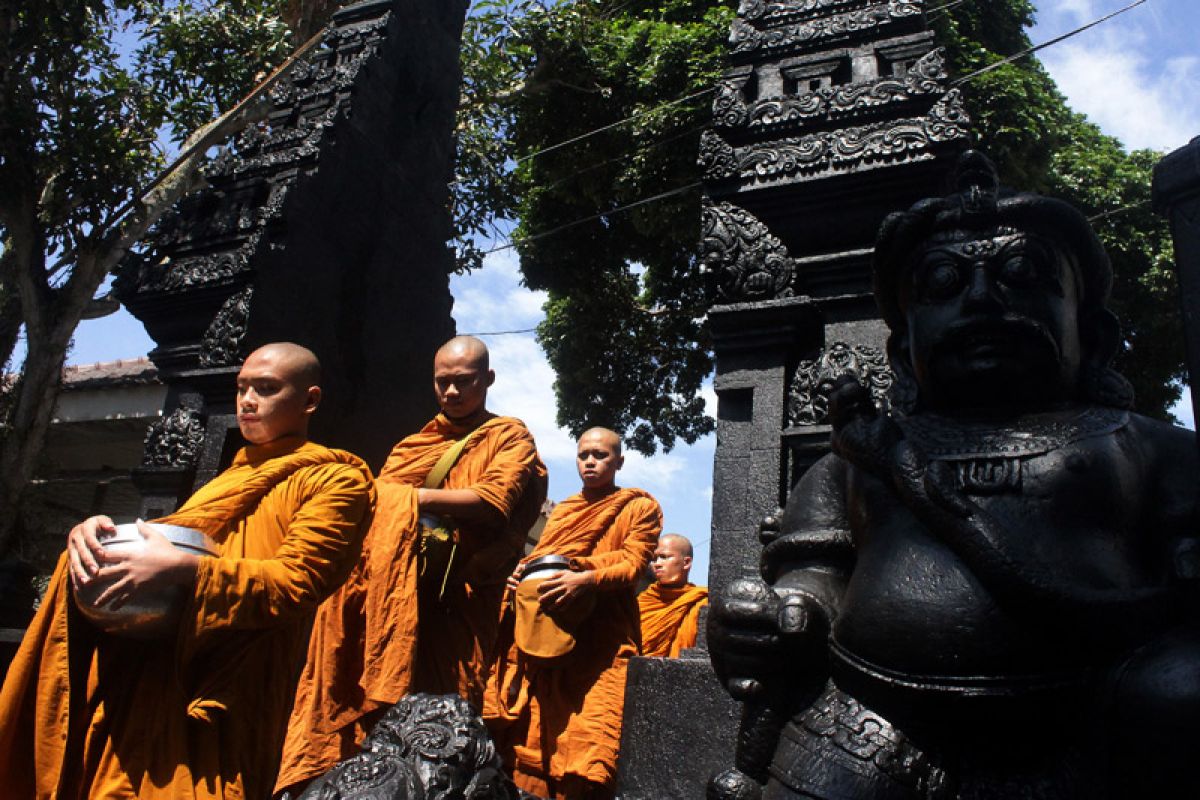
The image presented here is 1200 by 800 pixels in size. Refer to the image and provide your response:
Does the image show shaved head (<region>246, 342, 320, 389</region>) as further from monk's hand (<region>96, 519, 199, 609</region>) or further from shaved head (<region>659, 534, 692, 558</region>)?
Result: shaved head (<region>659, 534, 692, 558</region>)

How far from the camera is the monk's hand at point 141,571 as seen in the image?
106 inches

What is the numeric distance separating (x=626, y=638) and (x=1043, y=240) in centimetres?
339

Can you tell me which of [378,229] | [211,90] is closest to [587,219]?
[211,90]

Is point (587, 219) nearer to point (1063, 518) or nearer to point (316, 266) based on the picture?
point (316, 266)

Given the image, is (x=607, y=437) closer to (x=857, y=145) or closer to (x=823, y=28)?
(x=823, y=28)

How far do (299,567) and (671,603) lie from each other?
4271mm

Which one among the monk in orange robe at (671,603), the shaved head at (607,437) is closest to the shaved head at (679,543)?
the monk in orange robe at (671,603)

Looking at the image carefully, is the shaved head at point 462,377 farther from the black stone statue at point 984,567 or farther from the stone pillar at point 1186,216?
the stone pillar at point 1186,216

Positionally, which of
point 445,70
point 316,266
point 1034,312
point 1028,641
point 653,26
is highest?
point 653,26

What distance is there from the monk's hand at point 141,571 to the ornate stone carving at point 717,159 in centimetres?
209

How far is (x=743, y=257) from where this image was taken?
10.8 feet

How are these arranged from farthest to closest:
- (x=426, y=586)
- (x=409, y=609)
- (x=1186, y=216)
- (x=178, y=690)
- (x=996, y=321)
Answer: (x=426, y=586), (x=409, y=609), (x=178, y=690), (x=996, y=321), (x=1186, y=216)

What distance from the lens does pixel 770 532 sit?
2410 millimetres

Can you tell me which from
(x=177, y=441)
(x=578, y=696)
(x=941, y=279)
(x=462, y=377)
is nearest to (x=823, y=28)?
(x=941, y=279)
